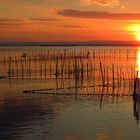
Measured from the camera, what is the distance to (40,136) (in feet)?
50.0

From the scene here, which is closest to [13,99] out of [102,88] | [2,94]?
[2,94]

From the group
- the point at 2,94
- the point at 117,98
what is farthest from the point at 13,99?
the point at 117,98

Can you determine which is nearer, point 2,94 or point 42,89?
point 2,94

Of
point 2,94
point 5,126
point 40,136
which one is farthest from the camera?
point 2,94

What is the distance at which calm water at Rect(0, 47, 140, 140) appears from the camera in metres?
15.7

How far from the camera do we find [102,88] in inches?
1234

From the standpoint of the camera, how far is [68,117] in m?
19.3

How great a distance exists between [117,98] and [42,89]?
7014mm

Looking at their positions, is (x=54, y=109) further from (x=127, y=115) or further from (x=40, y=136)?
(x=40, y=136)

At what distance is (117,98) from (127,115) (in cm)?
571

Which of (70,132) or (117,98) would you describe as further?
(117,98)

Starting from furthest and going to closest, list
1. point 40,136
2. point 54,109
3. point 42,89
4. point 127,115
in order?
point 42,89, point 54,109, point 127,115, point 40,136

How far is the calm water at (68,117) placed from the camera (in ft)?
51.6

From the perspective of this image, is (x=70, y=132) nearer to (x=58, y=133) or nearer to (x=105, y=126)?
(x=58, y=133)
